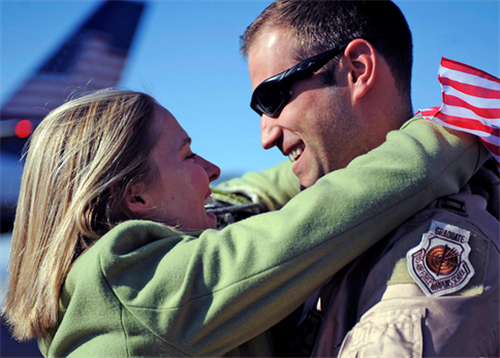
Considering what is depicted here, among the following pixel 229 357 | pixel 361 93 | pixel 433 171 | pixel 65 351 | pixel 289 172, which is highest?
pixel 361 93

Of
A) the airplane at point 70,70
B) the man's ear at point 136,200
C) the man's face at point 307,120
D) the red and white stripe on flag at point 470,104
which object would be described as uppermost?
the red and white stripe on flag at point 470,104

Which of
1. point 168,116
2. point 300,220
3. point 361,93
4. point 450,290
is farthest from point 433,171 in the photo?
point 168,116

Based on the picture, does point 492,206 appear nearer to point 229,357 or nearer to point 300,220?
point 300,220

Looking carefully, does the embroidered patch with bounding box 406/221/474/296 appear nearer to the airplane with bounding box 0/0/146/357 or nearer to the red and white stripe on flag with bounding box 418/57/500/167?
the red and white stripe on flag with bounding box 418/57/500/167

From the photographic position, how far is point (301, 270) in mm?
1560

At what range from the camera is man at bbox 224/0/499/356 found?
151cm

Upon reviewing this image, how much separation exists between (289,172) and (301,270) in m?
1.94

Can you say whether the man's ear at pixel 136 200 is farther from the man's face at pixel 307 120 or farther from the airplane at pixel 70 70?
the airplane at pixel 70 70

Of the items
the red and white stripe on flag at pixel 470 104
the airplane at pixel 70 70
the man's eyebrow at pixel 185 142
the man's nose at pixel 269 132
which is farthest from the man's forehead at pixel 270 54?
the airplane at pixel 70 70

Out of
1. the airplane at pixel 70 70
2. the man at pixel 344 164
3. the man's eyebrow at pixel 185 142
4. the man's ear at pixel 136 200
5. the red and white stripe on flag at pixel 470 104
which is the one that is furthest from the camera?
the airplane at pixel 70 70

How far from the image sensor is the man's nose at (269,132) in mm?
2559

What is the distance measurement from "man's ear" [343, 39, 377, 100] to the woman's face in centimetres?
89

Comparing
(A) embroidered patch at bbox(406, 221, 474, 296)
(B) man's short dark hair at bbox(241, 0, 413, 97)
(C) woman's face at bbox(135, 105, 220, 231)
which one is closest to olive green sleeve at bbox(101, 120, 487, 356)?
(A) embroidered patch at bbox(406, 221, 474, 296)

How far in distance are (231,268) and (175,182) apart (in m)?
0.67
